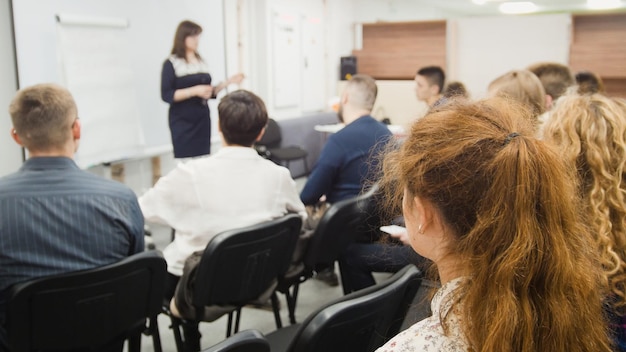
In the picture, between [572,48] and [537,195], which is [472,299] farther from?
[572,48]

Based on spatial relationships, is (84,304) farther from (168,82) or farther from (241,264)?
(168,82)

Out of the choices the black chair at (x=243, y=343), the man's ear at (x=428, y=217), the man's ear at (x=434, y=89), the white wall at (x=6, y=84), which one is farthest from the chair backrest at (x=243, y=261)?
the man's ear at (x=434, y=89)

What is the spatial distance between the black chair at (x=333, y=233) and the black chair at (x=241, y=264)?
0.57 ft

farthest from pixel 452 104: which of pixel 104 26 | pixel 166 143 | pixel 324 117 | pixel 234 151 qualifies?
pixel 324 117

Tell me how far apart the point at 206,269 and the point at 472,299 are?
1280 mm

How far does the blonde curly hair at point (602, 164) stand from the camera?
1357 mm

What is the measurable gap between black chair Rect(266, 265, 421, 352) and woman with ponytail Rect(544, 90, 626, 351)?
1.55ft

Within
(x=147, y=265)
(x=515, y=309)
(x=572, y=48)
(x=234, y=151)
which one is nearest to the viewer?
(x=515, y=309)

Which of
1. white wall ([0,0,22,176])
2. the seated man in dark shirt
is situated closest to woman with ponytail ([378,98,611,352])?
the seated man in dark shirt

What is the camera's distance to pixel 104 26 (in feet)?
13.0

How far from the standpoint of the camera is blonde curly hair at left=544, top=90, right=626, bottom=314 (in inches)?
53.4

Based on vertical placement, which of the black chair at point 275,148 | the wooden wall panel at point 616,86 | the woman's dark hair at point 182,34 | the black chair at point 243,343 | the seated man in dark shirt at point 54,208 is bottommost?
the black chair at point 275,148

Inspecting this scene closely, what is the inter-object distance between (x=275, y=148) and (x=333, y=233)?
3.68 metres

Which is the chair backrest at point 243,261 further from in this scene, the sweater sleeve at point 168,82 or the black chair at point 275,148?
the black chair at point 275,148
